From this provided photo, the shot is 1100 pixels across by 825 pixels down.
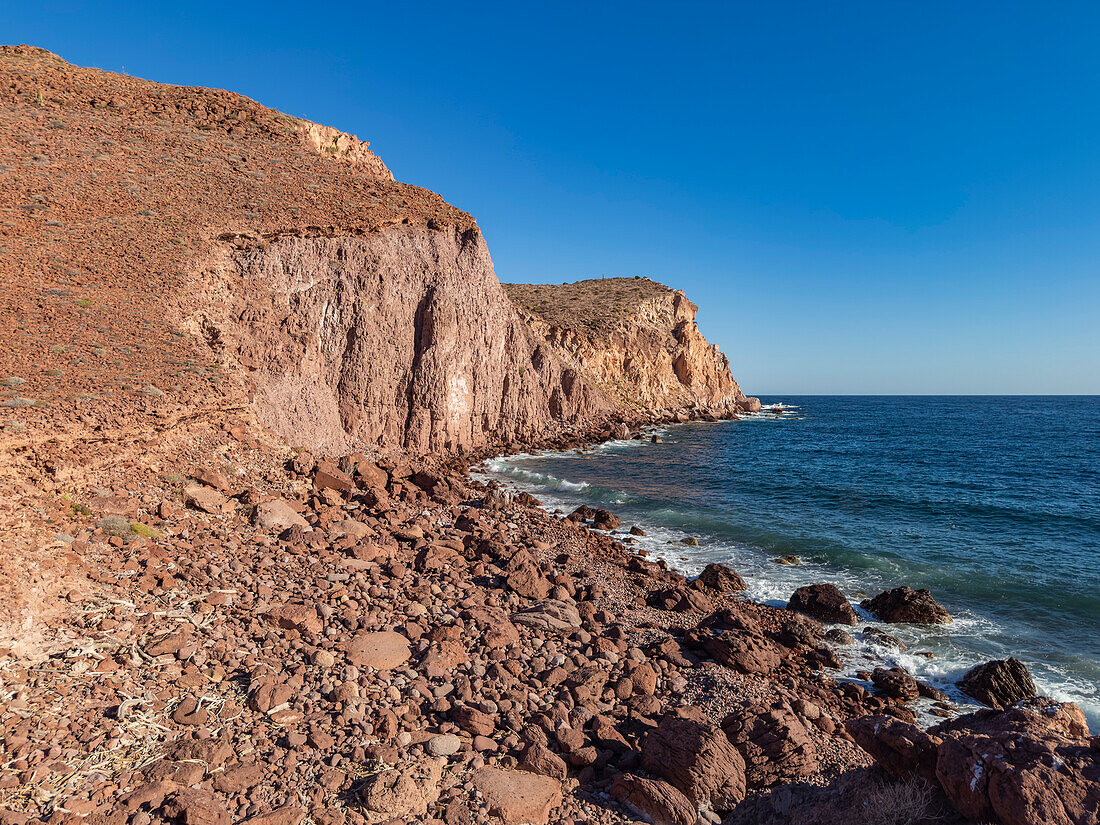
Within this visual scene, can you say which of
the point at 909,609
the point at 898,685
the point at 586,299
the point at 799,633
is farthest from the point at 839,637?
the point at 586,299

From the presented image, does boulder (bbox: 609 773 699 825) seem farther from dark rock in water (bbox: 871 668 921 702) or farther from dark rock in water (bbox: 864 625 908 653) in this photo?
dark rock in water (bbox: 864 625 908 653)

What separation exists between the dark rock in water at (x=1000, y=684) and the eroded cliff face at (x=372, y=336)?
732 inches

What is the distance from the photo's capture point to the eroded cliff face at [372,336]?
17.8m

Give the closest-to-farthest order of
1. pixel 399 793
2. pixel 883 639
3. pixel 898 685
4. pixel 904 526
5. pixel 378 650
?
pixel 399 793 → pixel 378 650 → pixel 898 685 → pixel 883 639 → pixel 904 526

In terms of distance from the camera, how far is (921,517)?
2228 cm

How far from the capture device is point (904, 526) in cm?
2084

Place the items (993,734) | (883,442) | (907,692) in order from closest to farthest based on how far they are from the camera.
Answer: (993,734) → (907,692) → (883,442)

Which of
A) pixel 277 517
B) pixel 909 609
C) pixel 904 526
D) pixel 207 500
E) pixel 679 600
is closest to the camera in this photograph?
pixel 207 500

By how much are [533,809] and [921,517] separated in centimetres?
2358

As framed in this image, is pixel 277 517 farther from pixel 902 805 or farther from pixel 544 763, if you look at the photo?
pixel 902 805

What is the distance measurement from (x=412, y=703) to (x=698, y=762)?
11.4 feet

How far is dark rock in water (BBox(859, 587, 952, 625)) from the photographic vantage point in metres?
12.5

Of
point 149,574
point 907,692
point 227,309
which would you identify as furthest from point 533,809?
point 227,309

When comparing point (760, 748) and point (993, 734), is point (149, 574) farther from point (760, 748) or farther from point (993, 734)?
point (993, 734)
